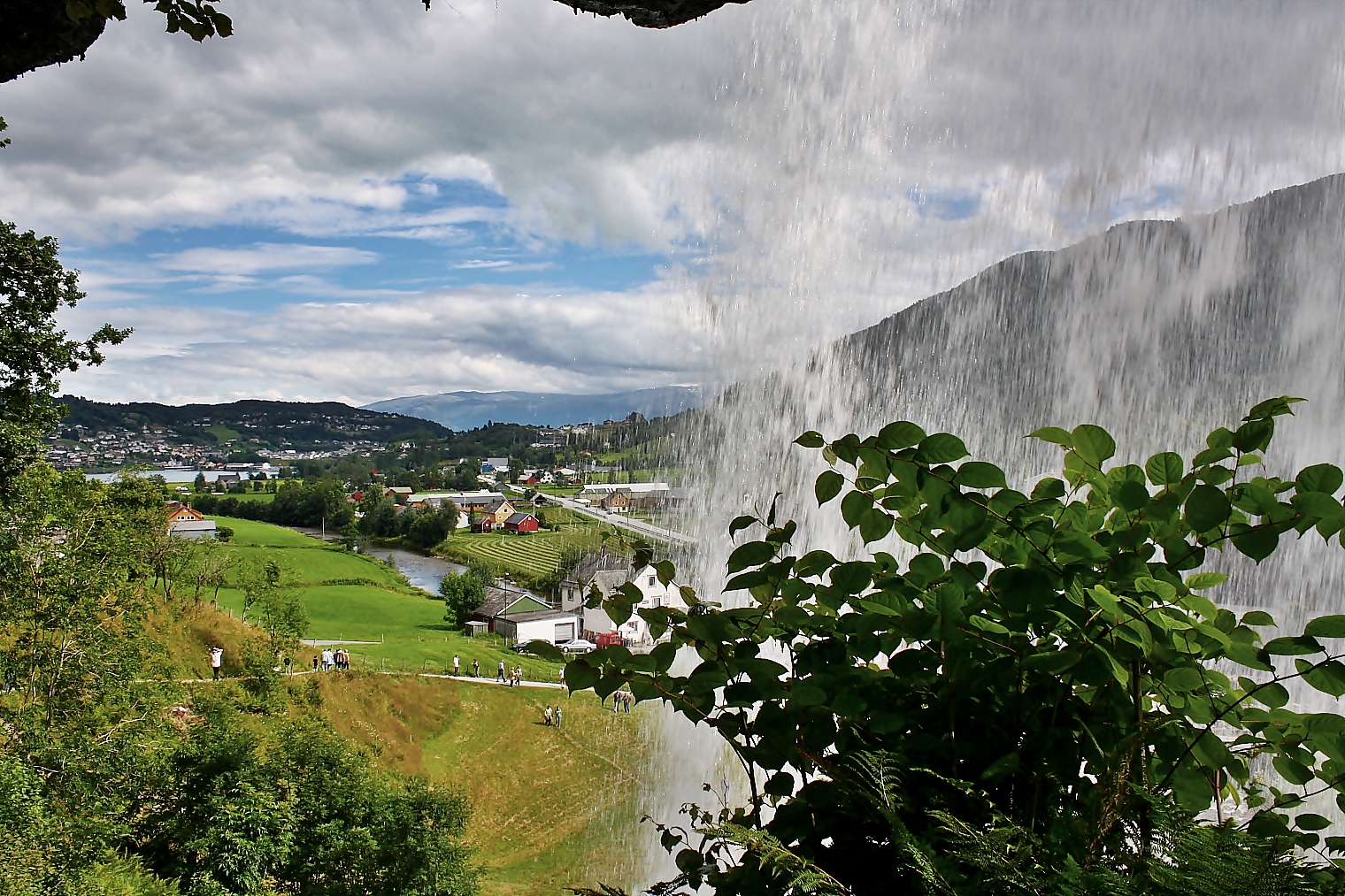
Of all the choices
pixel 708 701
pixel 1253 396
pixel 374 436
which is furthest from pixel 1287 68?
pixel 374 436

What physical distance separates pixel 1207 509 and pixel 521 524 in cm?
9318

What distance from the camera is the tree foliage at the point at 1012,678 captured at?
2.78 ft

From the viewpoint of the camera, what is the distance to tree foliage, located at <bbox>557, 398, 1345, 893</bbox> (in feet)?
2.78

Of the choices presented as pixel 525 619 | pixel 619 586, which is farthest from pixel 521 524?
pixel 619 586

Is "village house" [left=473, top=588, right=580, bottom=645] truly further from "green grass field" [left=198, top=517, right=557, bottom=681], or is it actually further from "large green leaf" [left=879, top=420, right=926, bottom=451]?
"large green leaf" [left=879, top=420, right=926, bottom=451]

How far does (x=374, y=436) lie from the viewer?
190 meters

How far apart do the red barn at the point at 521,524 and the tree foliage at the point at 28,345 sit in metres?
75.3

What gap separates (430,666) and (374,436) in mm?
160839

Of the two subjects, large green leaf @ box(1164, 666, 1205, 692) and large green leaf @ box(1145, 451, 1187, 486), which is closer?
large green leaf @ box(1164, 666, 1205, 692)

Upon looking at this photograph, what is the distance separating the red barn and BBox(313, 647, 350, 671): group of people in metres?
46.6

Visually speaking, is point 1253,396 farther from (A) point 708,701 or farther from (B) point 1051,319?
(A) point 708,701

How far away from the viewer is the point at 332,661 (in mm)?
41062

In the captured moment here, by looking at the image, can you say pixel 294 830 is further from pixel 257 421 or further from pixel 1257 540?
pixel 257 421

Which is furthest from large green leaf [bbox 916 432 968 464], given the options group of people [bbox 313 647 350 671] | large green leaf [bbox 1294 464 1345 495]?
group of people [bbox 313 647 350 671]
